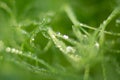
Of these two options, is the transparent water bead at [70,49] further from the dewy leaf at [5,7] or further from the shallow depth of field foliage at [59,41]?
the dewy leaf at [5,7]

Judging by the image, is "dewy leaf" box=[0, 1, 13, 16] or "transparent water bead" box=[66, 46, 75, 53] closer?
"transparent water bead" box=[66, 46, 75, 53]

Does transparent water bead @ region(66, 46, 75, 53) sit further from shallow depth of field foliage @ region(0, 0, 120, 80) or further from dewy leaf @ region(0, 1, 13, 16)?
dewy leaf @ region(0, 1, 13, 16)

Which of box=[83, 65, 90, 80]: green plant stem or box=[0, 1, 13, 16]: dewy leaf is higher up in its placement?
box=[0, 1, 13, 16]: dewy leaf

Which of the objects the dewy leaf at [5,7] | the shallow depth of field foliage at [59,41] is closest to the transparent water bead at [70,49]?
the shallow depth of field foliage at [59,41]

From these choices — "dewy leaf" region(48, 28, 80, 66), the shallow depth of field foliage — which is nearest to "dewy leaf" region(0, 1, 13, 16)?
the shallow depth of field foliage

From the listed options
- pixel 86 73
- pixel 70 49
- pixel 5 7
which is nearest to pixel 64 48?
pixel 70 49

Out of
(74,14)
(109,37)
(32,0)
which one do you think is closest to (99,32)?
(109,37)

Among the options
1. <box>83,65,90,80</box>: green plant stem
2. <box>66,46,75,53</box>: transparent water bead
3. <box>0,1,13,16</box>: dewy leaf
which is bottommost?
<box>83,65,90,80</box>: green plant stem

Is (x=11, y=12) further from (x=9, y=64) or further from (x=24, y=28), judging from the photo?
(x=9, y=64)
